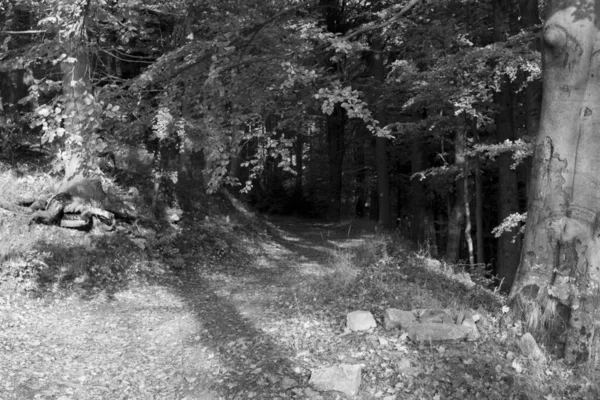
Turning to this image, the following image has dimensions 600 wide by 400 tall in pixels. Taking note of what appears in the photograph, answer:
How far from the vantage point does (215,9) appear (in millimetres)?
9125

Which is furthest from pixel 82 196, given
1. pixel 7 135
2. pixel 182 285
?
pixel 7 135

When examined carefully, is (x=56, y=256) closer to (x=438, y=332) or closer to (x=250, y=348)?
(x=250, y=348)

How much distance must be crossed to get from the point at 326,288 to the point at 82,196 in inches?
225

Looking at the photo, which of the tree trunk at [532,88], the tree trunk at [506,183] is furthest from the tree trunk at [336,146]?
the tree trunk at [532,88]

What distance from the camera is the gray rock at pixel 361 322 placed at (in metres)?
5.16

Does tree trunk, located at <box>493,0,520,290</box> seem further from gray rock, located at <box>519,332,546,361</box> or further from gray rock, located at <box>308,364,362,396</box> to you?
gray rock, located at <box>308,364,362,396</box>

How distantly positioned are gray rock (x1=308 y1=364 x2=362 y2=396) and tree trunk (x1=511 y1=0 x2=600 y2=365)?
1.98 m

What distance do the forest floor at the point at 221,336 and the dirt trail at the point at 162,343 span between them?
0.02 meters

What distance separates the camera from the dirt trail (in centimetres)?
470

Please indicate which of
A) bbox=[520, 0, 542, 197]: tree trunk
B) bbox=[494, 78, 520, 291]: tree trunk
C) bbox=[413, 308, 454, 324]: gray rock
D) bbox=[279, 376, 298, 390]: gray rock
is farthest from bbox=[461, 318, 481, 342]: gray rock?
bbox=[494, 78, 520, 291]: tree trunk

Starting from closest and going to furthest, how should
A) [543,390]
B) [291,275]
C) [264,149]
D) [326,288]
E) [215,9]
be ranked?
[543,390] < [264,149] < [326,288] < [215,9] < [291,275]

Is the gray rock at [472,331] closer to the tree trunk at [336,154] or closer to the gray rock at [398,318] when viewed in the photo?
the gray rock at [398,318]

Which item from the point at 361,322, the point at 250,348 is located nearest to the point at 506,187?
the point at 361,322

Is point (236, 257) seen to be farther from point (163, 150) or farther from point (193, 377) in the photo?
point (193, 377)
